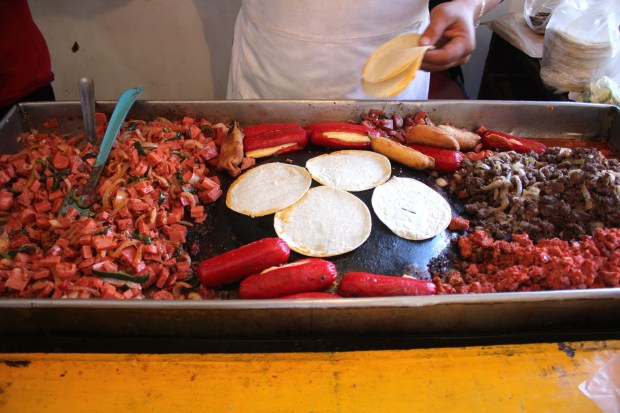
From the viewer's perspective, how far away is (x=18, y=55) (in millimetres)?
3086

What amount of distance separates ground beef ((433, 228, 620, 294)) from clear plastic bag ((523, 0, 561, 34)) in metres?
2.80

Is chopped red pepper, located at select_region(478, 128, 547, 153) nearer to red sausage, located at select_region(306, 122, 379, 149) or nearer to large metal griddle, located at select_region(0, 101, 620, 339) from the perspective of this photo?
red sausage, located at select_region(306, 122, 379, 149)

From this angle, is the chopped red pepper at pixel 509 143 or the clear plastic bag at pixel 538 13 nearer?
the chopped red pepper at pixel 509 143

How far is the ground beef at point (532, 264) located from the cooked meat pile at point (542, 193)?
114 millimetres

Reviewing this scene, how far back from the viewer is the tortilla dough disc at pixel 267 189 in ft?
8.25

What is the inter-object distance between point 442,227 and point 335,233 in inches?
23.4

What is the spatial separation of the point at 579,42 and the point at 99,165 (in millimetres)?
3626

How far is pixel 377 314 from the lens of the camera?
1.71 m

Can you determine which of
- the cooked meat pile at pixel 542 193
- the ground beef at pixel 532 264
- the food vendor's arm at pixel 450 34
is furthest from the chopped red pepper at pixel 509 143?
the ground beef at pixel 532 264

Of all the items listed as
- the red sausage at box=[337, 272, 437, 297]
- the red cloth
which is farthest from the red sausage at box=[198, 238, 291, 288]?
the red cloth

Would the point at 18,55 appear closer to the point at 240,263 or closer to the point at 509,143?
the point at 240,263

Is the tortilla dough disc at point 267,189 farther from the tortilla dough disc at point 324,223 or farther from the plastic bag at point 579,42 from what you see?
the plastic bag at point 579,42

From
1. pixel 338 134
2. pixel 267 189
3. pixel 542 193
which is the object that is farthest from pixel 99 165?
pixel 542 193

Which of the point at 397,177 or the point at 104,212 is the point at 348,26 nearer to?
the point at 397,177
